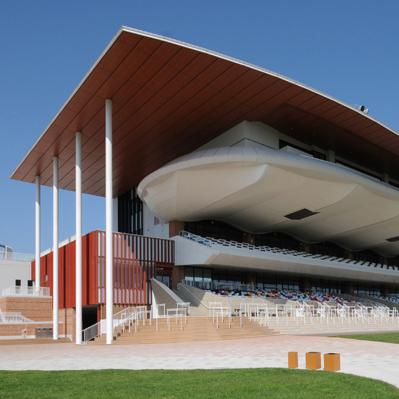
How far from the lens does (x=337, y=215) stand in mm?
39031

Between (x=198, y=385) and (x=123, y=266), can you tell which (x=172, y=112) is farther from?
(x=198, y=385)

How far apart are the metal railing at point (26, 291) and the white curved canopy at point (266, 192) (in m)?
10.6

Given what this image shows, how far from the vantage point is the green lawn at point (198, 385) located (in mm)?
7844

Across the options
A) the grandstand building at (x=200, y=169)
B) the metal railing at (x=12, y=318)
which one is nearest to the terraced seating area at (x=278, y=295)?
the grandstand building at (x=200, y=169)

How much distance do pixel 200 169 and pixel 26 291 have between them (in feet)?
54.1

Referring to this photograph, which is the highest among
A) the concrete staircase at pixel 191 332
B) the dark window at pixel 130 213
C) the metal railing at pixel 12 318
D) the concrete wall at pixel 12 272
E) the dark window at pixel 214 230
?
the dark window at pixel 130 213

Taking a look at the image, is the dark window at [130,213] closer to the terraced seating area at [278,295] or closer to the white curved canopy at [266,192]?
the white curved canopy at [266,192]

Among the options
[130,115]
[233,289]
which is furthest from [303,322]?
[130,115]

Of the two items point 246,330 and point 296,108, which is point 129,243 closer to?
point 246,330

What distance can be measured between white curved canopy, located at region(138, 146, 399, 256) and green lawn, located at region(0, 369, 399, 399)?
66.7 ft

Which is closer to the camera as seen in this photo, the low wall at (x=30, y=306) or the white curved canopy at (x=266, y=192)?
the white curved canopy at (x=266, y=192)

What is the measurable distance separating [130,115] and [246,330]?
533 inches

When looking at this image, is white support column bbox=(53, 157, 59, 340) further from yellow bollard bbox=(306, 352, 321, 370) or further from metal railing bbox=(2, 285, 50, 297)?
yellow bollard bbox=(306, 352, 321, 370)

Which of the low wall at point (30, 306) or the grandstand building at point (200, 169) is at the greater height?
the grandstand building at point (200, 169)
